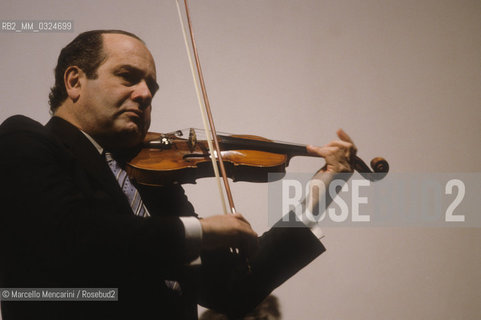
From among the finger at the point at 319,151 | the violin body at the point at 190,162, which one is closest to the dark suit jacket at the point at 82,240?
the violin body at the point at 190,162

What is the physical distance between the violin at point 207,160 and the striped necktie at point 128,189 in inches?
0.9

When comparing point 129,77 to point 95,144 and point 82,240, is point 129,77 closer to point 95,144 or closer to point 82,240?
point 95,144

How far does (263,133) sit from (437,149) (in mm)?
821

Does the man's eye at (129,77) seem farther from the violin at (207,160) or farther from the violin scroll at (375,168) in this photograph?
the violin scroll at (375,168)

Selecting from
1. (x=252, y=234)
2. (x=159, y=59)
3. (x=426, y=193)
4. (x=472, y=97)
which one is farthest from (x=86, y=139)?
(x=472, y=97)

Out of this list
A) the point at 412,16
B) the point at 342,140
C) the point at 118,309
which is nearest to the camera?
the point at 118,309

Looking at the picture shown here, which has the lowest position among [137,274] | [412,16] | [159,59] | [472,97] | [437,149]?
[137,274]

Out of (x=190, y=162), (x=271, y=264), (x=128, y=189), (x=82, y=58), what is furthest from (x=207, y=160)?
(x=82, y=58)

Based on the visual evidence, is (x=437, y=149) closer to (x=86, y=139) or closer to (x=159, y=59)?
(x=159, y=59)

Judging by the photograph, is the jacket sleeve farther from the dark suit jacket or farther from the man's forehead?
the man's forehead

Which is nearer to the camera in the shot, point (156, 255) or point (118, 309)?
point (156, 255)

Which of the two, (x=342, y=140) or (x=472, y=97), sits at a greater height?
(x=472, y=97)

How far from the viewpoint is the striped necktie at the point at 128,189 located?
97 cm

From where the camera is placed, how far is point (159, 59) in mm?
1563
